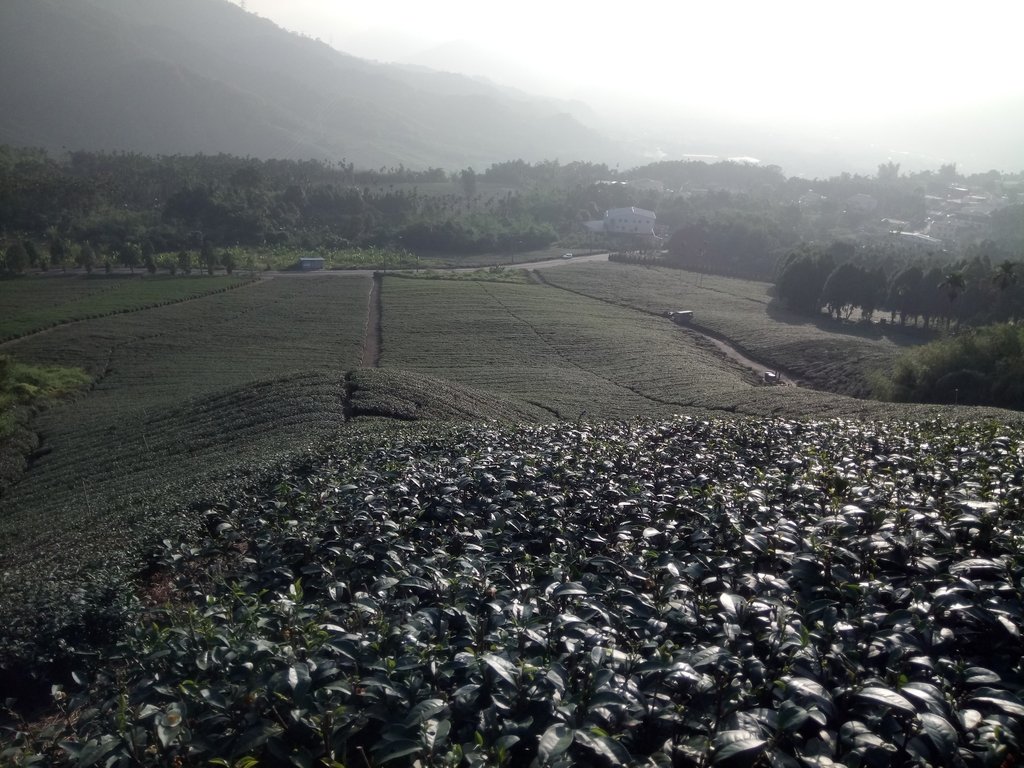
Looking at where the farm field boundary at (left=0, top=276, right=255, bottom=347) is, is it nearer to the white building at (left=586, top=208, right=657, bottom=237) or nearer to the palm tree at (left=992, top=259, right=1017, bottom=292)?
the palm tree at (left=992, top=259, right=1017, bottom=292)

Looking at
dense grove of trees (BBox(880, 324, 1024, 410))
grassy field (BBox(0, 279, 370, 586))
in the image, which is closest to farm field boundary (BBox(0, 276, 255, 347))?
grassy field (BBox(0, 279, 370, 586))

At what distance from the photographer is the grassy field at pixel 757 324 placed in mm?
36031

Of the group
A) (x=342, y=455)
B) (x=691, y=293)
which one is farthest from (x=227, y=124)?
(x=342, y=455)

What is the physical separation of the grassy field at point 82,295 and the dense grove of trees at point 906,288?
4378cm

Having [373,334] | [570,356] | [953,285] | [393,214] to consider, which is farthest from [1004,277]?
[393,214]

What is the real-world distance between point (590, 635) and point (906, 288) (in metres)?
51.6

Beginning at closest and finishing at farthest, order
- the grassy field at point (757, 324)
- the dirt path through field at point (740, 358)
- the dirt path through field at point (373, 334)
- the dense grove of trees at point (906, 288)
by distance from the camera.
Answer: the grassy field at point (757, 324), the dirt path through field at point (373, 334), the dirt path through field at point (740, 358), the dense grove of trees at point (906, 288)

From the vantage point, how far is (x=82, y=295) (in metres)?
48.2

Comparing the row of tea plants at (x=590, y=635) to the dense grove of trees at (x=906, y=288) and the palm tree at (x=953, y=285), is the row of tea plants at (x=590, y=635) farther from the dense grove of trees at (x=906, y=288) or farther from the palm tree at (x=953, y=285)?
the dense grove of trees at (x=906, y=288)

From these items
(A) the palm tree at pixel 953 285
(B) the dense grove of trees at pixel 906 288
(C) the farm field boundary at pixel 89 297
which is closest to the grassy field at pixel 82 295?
(C) the farm field boundary at pixel 89 297

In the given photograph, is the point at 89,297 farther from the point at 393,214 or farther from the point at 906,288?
the point at 906,288

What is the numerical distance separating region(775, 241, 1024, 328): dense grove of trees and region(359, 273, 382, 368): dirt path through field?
1231 inches

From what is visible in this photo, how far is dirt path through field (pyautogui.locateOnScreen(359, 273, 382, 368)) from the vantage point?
36312 mm

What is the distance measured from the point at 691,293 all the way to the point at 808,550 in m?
57.0
